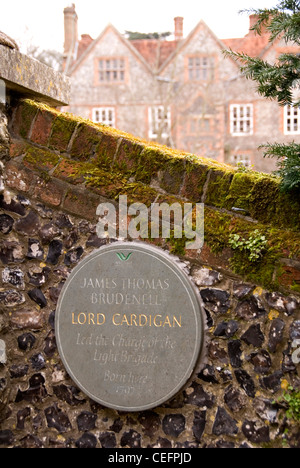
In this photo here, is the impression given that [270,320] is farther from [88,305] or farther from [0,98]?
[0,98]

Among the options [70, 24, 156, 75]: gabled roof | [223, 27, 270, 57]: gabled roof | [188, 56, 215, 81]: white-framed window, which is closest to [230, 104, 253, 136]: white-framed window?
[188, 56, 215, 81]: white-framed window

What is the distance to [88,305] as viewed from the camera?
3201 millimetres

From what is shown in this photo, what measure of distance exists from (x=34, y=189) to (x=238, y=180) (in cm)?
132

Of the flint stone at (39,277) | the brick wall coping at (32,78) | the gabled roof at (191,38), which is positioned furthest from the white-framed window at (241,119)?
the flint stone at (39,277)

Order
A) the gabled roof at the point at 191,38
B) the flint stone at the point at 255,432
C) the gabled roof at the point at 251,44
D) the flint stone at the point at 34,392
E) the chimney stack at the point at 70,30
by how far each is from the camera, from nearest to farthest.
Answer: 1. the flint stone at the point at 255,432
2. the flint stone at the point at 34,392
3. the gabled roof at the point at 251,44
4. the gabled roof at the point at 191,38
5. the chimney stack at the point at 70,30

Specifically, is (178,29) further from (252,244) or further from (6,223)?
(252,244)

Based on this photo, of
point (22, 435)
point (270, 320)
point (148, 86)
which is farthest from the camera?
point (148, 86)

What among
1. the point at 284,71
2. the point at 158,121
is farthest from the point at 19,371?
the point at 158,121

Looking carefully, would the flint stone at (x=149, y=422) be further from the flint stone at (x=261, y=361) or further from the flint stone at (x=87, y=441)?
the flint stone at (x=261, y=361)

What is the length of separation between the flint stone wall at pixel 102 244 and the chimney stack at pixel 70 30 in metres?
20.4

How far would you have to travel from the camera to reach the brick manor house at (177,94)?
72.7 ft

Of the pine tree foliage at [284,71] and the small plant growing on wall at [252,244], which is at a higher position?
the pine tree foliage at [284,71]

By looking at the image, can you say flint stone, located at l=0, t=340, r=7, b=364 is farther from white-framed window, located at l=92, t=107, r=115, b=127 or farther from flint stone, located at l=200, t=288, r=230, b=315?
white-framed window, located at l=92, t=107, r=115, b=127

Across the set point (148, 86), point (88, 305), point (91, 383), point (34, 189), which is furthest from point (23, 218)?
point (148, 86)
